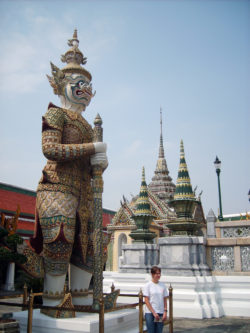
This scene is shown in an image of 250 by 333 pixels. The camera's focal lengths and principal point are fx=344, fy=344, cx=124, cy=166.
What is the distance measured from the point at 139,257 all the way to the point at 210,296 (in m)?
3.27

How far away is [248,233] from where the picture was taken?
9.69m

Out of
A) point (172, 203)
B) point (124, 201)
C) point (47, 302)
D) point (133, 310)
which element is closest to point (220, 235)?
point (172, 203)

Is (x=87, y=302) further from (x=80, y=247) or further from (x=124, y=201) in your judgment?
(x=124, y=201)

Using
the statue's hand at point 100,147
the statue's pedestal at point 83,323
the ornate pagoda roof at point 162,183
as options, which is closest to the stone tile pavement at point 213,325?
the statue's pedestal at point 83,323

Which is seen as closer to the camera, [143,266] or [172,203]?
[172,203]

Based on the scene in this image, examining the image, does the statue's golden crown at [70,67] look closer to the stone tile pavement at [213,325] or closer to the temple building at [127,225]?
the stone tile pavement at [213,325]

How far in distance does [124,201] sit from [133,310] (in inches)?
578

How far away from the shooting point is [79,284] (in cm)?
620

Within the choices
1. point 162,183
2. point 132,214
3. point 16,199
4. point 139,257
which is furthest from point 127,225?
point 139,257

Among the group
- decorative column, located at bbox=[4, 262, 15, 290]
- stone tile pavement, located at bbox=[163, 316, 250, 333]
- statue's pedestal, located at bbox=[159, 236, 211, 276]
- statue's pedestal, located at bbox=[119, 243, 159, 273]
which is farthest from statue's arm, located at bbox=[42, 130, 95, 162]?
decorative column, located at bbox=[4, 262, 15, 290]

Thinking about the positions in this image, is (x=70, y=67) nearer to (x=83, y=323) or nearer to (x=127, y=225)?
(x=83, y=323)

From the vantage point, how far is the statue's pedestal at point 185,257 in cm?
876

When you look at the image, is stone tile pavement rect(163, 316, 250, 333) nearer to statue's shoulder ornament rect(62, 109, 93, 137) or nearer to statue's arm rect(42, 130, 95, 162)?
statue's arm rect(42, 130, 95, 162)

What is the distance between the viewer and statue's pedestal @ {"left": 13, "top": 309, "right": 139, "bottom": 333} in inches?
200
